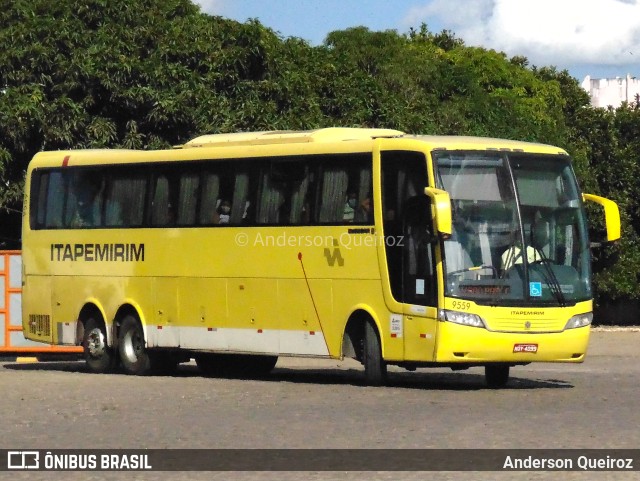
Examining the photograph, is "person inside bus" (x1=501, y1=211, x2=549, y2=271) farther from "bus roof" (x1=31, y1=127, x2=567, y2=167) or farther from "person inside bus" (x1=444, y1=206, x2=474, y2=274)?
"bus roof" (x1=31, y1=127, x2=567, y2=167)

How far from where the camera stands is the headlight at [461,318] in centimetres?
2003

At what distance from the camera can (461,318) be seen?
20.0m

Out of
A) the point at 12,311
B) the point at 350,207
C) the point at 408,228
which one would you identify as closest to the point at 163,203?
the point at 350,207

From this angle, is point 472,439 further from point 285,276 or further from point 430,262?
point 285,276

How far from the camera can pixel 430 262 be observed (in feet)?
66.6

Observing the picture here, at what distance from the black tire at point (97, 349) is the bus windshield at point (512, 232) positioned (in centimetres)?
723

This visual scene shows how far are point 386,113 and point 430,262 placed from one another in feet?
66.9

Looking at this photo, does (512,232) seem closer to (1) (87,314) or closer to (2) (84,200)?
(2) (84,200)

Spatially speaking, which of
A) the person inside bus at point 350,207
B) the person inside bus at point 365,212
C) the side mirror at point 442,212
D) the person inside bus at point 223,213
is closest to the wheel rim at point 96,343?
the person inside bus at point 223,213

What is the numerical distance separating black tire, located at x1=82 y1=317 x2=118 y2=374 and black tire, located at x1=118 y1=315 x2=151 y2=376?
0.32 meters

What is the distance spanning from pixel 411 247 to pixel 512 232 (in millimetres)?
1259

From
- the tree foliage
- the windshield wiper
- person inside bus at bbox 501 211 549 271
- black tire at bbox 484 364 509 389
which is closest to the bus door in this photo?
person inside bus at bbox 501 211 549 271

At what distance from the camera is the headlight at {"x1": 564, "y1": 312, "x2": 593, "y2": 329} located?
2062 centimetres

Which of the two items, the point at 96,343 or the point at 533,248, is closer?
the point at 533,248
